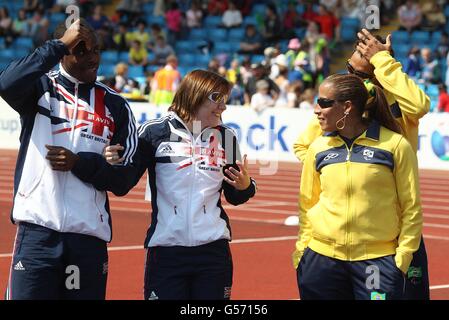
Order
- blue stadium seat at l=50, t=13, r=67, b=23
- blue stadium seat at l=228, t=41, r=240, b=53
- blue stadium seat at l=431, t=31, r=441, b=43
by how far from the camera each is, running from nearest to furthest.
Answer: blue stadium seat at l=431, t=31, r=441, b=43 < blue stadium seat at l=228, t=41, r=240, b=53 < blue stadium seat at l=50, t=13, r=67, b=23

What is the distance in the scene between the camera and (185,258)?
5.69 metres

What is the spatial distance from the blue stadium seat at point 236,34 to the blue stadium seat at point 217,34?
19 centimetres

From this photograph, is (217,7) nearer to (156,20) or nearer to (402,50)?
(156,20)

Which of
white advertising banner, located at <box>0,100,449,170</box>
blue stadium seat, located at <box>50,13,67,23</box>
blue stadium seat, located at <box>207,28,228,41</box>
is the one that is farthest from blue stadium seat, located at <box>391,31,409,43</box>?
blue stadium seat, located at <box>50,13,67,23</box>

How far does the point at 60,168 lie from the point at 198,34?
27351mm

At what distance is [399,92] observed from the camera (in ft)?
19.3

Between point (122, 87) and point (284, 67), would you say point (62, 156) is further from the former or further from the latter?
point (122, 87)

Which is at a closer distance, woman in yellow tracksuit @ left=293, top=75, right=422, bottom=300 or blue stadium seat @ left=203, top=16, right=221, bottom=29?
woman in yellow tracksuit @ left=293, top=75, right=422, bottom=300

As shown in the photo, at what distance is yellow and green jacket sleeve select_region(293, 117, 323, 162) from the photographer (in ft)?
21.5

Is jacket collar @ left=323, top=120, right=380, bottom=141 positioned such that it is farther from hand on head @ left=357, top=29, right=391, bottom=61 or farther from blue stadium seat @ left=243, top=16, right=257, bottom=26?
blue stadium seat @ left=243, top=16, right=257, bottom=26

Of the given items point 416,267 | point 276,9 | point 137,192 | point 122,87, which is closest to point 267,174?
point 137,192

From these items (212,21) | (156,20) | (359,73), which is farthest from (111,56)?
(359,73)

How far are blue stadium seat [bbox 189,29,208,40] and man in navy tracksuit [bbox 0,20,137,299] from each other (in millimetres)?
26896

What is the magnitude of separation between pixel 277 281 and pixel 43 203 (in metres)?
4.79
